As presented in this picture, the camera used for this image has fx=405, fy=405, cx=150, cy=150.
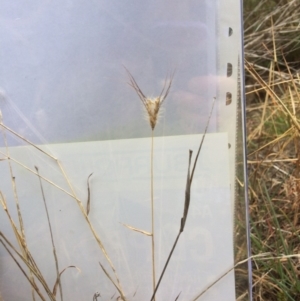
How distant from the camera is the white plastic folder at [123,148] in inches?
26.7

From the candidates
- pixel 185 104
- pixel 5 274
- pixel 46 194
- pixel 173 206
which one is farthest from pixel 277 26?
pixel 5 274

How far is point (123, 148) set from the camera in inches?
27.6

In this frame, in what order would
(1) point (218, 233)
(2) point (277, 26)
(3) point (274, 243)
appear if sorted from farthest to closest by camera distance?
(2) point (277, 26)
(3) point (274, 243)
(1) point (218, 233)

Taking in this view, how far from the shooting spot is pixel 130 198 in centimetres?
70

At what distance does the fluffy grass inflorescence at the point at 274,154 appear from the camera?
750 mm

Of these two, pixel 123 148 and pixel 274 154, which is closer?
pixel 123 148

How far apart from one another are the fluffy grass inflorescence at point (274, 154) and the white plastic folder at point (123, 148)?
0.35 feet

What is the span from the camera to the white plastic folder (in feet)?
2.23

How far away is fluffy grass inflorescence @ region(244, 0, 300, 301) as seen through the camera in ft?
2.46

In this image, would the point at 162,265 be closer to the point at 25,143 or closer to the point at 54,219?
the point at 54,219

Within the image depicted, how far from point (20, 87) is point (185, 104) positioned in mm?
295

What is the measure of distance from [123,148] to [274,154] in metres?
0.36

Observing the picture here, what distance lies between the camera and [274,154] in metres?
0.88

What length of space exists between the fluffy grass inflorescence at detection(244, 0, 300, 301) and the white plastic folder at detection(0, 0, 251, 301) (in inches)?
4.1
